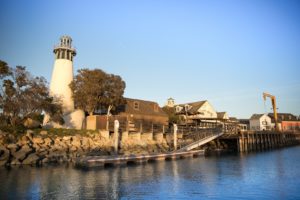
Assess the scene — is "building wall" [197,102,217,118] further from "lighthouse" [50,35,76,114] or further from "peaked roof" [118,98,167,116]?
"lighthouse" [50,35,76,114]

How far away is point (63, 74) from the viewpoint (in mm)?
48281

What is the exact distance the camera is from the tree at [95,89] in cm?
4434

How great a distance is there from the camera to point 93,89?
4375 centimetres

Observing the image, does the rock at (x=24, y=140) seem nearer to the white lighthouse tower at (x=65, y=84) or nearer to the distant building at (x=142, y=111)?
the white lighthouse tower at (x=65, y=84)

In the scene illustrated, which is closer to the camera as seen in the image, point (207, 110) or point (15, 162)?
point (15, 162)

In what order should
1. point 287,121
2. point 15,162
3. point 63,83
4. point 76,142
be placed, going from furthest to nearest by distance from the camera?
1. point 287,121
2. point 63,83
3. point 76,142
4. point 15,162

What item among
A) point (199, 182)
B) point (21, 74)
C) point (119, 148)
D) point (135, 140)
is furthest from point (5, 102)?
point (199, 182)

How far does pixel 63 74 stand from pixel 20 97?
1188 cm

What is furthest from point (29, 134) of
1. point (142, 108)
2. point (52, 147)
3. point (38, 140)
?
point (142, 108)

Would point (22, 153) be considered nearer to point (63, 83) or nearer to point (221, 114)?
point (63, 83)

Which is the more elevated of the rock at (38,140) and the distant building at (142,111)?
the distant building at (142,111)

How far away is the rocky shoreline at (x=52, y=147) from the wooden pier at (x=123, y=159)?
9.61ft

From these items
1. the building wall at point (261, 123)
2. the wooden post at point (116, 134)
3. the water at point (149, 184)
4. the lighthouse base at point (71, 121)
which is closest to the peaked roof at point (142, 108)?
the lighthouse base at point (71, 121)

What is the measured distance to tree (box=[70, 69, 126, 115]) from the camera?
44.3 metres
